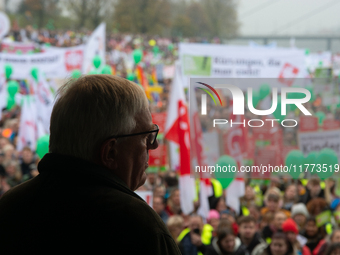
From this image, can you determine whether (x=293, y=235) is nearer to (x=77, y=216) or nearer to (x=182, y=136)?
(x=182, y=136)

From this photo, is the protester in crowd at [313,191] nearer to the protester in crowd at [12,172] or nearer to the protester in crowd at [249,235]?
the protester in crowd at [249,235]

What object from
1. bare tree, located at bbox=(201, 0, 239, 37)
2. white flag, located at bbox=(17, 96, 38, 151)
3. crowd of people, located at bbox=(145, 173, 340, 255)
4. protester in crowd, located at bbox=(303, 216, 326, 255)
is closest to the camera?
crowd of people, located at bbox=(145, 173, 340, 255)

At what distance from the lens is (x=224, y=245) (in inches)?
153

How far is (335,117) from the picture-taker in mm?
3059

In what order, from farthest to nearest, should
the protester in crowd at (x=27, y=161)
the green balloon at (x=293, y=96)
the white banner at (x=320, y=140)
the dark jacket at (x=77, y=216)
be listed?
the protester in crowd at (x=27, y=161)
the white banner at (x=320, y=140)
the green balloon at (x=293, y=96)
the dark jacket at (x=77, y=216)

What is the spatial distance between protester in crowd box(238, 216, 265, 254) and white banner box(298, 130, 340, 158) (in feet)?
5.27

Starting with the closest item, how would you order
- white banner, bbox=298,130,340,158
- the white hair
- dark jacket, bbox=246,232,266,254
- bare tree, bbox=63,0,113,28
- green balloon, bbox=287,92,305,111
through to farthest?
the white hair, green balloon, bbox=287,92,305,111, white banner, bbox=298,130,340,158, dark jacket, bbox=246,232,266,254, bare tree, bbox=63,0,113,28

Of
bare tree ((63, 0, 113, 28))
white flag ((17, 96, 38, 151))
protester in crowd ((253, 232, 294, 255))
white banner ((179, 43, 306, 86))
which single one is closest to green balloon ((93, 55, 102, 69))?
white banner ((179, 43, 306, 86))

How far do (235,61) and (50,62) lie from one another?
409cm

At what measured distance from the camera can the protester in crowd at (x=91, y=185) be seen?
0.92 meters

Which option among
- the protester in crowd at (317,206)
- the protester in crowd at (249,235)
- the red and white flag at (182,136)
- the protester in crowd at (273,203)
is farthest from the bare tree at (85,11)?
the protester in crowd at (249,235)

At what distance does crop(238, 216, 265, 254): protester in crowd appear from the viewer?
417 centimetres

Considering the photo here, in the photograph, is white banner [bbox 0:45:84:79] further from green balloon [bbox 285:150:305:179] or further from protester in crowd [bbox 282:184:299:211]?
green balloon [bbox 285:150:305:179]

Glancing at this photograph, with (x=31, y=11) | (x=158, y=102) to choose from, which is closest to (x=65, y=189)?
(x=158, y=102)
